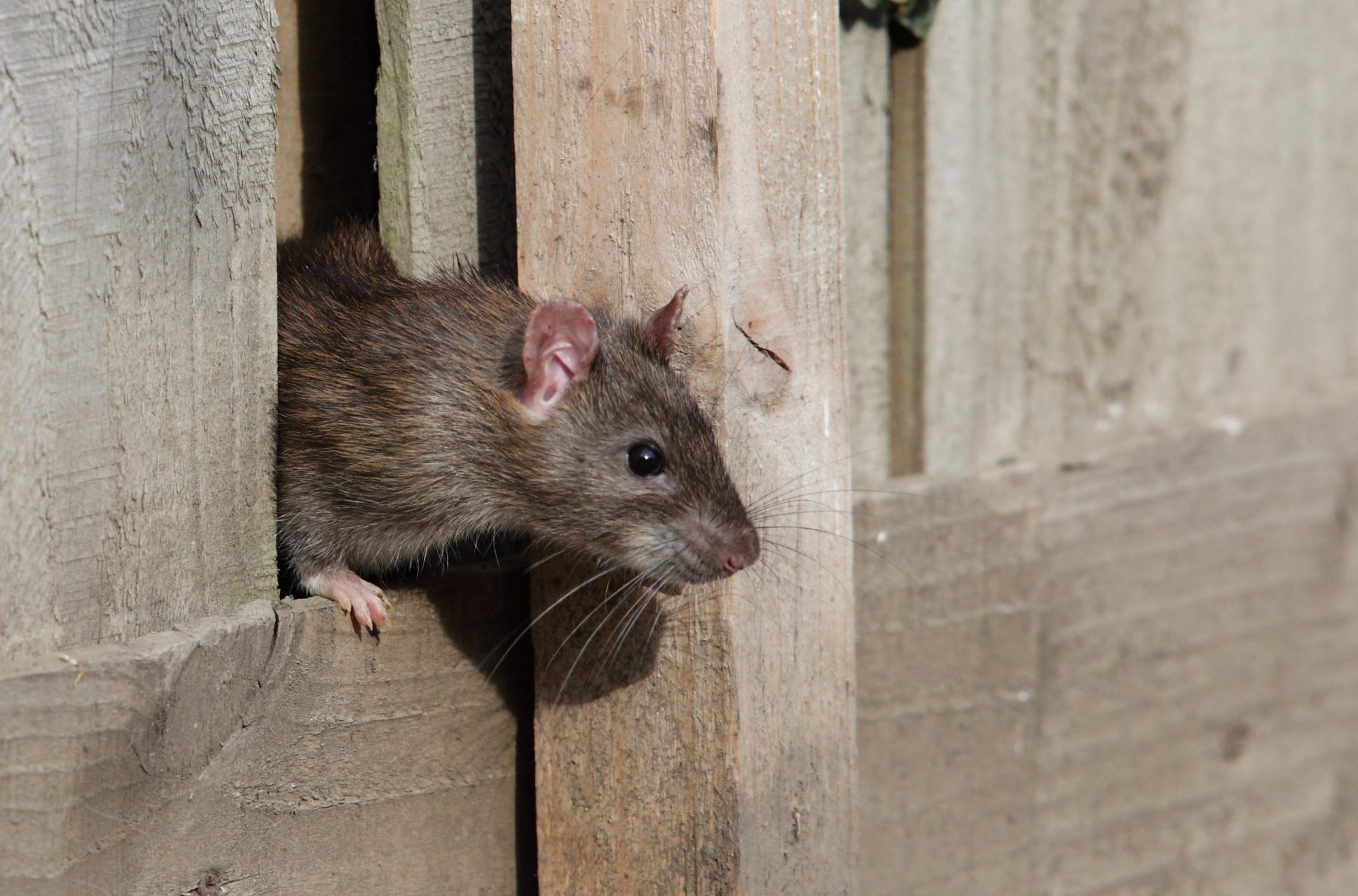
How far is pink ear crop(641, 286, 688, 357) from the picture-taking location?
8.12 ft

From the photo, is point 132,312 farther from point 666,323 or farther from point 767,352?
point 767,352

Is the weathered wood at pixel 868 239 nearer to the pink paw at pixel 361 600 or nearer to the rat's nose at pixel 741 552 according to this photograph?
the rat's nose at pixel 741 552

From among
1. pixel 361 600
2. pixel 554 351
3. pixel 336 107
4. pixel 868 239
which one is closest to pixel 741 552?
pixel 554 351

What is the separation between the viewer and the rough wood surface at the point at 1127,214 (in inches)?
141

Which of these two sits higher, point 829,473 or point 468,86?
point 468,86

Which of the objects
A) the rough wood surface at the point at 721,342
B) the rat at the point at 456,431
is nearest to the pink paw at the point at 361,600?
the rat at the point at 456,431

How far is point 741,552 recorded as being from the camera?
8.47 feet

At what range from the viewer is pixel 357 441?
291 centimetres

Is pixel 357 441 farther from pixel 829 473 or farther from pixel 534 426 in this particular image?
pixel 829 473

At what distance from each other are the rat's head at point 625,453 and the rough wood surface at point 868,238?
2.40 ft

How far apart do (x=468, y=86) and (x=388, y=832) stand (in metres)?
1.47

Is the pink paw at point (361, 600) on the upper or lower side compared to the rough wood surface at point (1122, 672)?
upper

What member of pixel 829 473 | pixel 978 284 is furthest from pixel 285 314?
pixel 978 284

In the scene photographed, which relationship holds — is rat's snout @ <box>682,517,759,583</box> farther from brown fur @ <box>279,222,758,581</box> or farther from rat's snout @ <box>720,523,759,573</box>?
brown fur @ <box>279,222,758,581</box>
